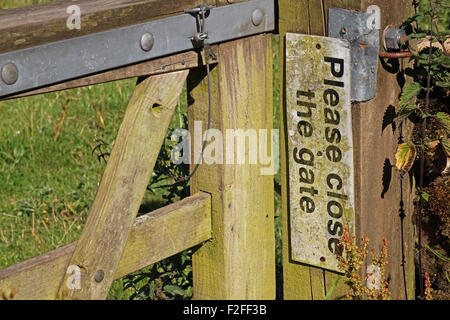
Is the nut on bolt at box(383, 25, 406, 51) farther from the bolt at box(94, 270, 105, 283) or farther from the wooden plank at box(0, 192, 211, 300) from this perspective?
the bolt at box(94, 270, 105, 283)

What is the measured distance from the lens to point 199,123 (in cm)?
272

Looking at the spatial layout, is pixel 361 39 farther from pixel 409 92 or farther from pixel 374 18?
pixel 409 92

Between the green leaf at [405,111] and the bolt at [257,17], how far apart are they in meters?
0.59

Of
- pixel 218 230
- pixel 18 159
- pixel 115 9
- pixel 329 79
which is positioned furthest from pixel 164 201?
pixel 115 9

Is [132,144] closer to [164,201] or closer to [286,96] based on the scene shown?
[286,96]

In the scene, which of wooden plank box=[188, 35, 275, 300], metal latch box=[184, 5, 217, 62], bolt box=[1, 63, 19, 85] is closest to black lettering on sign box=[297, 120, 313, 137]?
wooden plank box=[188, 35, 275, 300]

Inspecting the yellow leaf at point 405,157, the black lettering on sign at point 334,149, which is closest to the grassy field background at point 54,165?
the black lettering on sign at point 334,149

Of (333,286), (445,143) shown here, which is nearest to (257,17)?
(445,143)

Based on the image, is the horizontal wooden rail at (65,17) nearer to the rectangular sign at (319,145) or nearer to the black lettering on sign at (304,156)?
the rectangular sign at (319,145)

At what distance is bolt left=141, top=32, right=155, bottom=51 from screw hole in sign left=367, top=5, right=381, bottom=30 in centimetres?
74

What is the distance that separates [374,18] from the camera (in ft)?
8.37

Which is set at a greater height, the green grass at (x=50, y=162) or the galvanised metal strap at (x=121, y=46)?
the green grass at (x=50, y=162)

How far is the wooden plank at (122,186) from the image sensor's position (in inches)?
92.0
